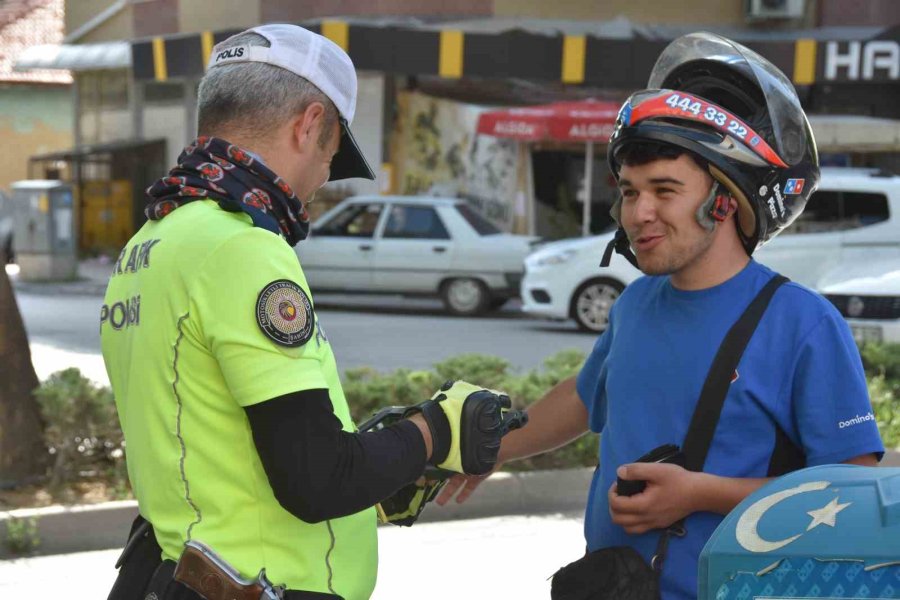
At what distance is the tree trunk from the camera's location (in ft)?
21.8

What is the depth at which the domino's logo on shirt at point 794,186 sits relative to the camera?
2.42 metres

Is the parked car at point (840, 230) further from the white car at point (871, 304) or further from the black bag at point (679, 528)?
the black bag at point (679, 528)

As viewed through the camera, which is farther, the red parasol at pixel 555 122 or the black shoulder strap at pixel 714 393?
the red parasol at pixel 555 122

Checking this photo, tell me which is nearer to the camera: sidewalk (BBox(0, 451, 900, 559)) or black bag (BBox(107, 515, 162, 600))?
black bag (BBox(107, 515, 162, 600))

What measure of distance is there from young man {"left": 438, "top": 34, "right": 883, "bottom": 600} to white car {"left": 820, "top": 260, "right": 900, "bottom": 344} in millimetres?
8750

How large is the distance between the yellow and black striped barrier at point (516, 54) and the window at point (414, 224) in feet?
16.1

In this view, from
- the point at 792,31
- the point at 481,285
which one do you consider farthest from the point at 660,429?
the point at 792,31

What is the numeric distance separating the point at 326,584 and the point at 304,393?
1.17ft

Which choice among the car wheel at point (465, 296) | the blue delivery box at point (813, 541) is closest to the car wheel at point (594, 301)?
the car wheel at point (465, 296)

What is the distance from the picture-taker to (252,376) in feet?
6.58

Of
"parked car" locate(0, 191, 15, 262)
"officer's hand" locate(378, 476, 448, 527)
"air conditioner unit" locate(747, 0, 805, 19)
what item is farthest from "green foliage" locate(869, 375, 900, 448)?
"parked car" locate(0, 191, 15, 262)

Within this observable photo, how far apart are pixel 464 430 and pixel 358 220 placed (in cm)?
1619

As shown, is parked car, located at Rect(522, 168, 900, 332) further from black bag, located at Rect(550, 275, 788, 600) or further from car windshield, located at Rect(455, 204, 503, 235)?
black bag, located at Rect(550, 275, 788, 600)

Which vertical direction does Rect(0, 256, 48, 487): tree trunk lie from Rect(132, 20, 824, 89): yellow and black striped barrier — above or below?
below
